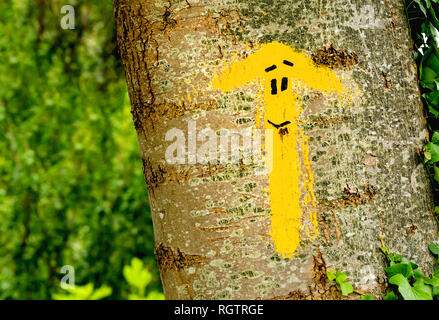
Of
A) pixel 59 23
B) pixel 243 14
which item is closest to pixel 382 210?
pixel 243 14

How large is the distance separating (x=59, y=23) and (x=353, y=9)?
2993 mm

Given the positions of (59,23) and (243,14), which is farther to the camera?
(59,23)

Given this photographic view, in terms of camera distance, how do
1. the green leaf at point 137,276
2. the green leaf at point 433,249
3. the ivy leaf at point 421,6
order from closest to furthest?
the green leaf at point 137,276
the green leaf at point 433,249
the ivy leaf at point 421,6

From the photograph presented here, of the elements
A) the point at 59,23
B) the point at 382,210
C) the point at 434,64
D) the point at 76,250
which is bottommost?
the point at 76,250

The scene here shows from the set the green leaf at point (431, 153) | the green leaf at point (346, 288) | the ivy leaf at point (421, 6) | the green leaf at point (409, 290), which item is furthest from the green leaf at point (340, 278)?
the ivy leaf at point (421, 6)

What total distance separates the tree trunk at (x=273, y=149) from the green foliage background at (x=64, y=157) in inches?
98.1

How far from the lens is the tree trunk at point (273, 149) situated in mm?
951

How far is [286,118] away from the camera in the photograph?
38.3 inches

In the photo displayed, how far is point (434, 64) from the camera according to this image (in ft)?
4.06

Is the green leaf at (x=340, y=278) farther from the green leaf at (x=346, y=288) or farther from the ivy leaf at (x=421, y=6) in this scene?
the ivy leaf at (x=421, y=6)

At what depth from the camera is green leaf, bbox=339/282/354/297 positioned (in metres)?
0.93

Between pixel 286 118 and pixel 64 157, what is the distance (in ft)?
9.02

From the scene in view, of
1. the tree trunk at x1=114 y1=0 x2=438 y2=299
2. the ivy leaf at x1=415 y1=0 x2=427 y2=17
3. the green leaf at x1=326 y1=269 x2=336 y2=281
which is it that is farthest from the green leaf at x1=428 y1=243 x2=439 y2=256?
the ivy leaf at x1=415 y1=0 x2=427 y2=17
